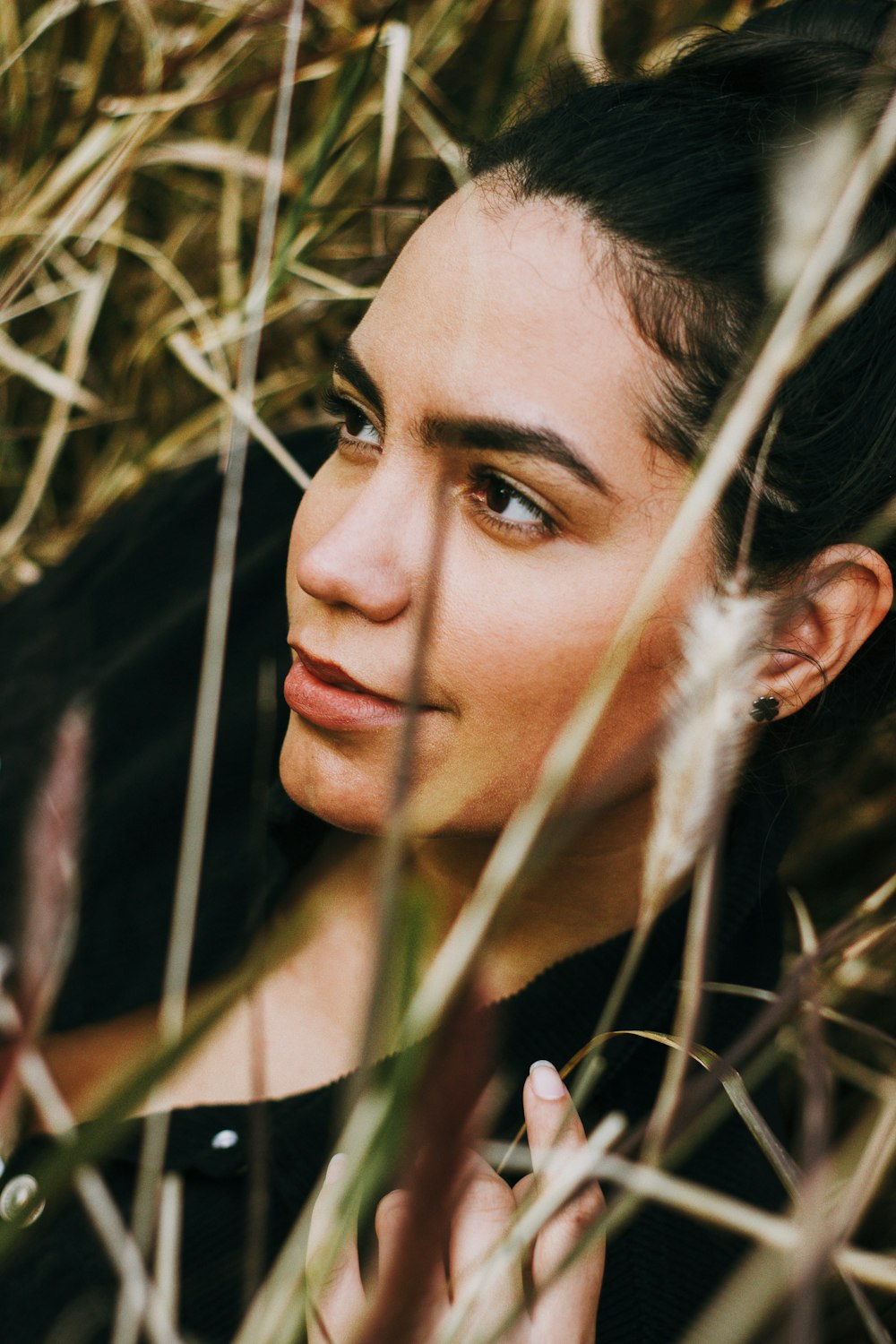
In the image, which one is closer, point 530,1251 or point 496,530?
point 530,1251

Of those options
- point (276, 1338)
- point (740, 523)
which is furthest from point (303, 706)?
point (276, 1338)

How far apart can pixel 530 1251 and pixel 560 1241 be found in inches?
1.3

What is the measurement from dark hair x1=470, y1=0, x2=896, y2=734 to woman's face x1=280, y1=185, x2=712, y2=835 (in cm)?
3

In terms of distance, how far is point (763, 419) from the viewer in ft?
2.49

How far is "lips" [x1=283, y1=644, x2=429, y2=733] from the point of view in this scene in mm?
774

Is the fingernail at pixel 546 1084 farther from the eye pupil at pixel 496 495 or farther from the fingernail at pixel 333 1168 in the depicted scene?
the eye pupil at pixel 496 495

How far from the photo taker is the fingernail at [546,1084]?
22.0 inches

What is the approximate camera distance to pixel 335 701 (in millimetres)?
795

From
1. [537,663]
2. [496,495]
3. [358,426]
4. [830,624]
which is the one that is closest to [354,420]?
[358,426]

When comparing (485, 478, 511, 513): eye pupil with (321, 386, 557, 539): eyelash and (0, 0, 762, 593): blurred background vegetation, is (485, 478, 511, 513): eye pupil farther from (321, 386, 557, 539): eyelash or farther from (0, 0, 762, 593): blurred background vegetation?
(0, 0, 762, 593): blurred background vegetation

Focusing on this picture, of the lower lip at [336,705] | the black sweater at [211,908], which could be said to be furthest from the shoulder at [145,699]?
the lower lip at [336,705]

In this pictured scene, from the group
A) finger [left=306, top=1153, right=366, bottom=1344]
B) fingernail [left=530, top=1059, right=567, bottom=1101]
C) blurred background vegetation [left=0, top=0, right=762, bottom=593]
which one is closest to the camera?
finger [left=306, top=1153, right=366, bottom=1344]

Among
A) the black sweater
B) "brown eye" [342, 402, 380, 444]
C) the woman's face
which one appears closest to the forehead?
the woman's face

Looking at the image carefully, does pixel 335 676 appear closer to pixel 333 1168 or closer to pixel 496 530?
pixel 496 530
